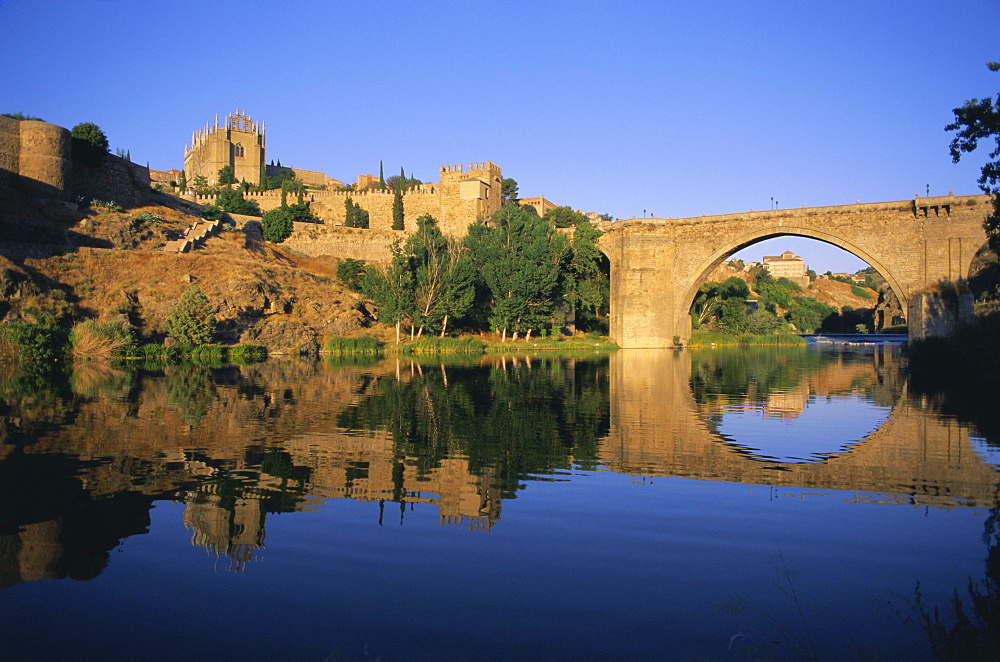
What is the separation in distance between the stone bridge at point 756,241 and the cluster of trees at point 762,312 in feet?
23.5

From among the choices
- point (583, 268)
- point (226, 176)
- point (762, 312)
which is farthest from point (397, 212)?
point (762, 312)

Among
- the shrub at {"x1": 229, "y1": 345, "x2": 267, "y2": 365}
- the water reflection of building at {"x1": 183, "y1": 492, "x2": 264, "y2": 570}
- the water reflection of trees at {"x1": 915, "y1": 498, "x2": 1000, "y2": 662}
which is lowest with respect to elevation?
the water reflection of trees at {"x1": 915, "y1": 498, "x2": 1000, "y2": 662}

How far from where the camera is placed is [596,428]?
10086mm

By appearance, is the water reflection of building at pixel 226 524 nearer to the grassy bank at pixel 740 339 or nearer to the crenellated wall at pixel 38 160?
the crenellated wall at pixel 38 160

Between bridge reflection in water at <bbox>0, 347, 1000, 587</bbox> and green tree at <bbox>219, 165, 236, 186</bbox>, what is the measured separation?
168ft

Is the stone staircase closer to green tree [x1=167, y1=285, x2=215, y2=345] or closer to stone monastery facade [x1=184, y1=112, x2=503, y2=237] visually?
green tree [x1=167, y1=285, x2=215, y2=345]

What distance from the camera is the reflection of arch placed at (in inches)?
1259

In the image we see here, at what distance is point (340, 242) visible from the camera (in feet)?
143

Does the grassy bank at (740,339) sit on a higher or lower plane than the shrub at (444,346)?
higher

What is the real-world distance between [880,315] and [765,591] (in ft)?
248

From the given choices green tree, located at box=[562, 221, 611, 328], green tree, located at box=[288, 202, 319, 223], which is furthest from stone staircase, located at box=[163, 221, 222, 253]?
green tree, located at box=[562, 221, 611, 328]

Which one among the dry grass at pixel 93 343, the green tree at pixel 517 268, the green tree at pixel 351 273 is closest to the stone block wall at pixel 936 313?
the green tree at pixel 517 268

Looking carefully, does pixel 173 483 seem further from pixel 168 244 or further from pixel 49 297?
pixel 168 244

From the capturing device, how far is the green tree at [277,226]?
42469 mm
